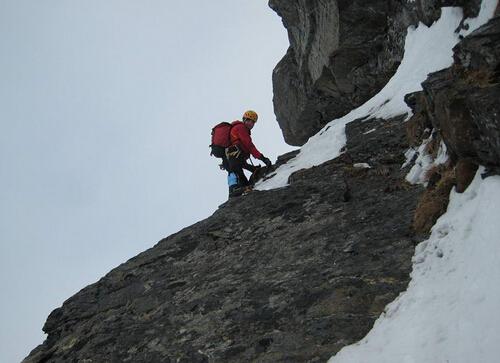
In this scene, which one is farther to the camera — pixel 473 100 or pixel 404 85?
pixel 404 85

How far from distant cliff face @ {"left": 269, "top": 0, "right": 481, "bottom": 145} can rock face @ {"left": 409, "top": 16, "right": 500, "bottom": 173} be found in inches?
297

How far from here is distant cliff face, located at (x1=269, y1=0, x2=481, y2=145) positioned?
64.1 ft

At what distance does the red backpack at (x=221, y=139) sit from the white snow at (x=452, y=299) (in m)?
9.82

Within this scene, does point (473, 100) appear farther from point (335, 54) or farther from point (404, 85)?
point (335, 54)

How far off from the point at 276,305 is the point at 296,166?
7241mm

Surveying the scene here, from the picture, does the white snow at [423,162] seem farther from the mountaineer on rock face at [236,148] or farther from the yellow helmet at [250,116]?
the yellow helmet at [250,116]

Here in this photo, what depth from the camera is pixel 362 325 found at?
7.12 metres

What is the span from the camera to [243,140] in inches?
637

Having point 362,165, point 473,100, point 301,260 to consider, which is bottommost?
point 301,260

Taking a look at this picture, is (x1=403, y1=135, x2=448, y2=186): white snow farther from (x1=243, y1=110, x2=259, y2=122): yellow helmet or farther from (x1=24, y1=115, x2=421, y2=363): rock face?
(x1=243, y1=110, x2=259, y2=122): yellow helmet

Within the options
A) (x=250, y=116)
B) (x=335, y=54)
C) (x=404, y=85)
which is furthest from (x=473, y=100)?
(x=335, y=54)

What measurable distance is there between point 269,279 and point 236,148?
25.1 ft

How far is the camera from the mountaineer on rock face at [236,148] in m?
16.1

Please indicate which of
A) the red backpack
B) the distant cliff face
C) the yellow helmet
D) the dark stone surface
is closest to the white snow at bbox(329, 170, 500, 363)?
the distant cliff face
